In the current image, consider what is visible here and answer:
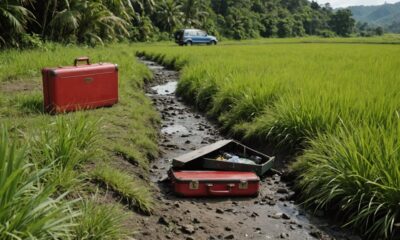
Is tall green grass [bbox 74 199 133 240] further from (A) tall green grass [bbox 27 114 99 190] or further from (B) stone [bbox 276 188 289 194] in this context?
(B) stone [bbox 276 188 289 194]

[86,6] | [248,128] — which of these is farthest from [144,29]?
[248,128]

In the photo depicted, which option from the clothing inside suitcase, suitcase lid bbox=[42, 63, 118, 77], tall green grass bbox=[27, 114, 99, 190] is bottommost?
the clothing inside suitcase

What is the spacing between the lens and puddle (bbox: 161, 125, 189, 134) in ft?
24.2

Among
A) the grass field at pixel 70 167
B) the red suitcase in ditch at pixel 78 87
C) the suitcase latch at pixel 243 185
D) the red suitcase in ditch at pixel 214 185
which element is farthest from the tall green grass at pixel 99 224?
the red suitcase in ditch at pixel 78 87

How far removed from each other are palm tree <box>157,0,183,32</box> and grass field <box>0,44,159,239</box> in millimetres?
35336

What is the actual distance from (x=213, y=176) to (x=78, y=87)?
9.40 ft

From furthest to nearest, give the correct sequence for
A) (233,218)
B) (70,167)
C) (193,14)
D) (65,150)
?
(193,14) → (233,218) → (65,150) → (70,167)

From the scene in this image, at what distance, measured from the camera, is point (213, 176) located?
15.7ft

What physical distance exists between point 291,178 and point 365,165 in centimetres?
135

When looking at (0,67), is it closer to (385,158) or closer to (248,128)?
(248,128)

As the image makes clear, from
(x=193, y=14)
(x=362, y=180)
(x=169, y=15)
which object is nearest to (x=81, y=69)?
(x=362, y=180)

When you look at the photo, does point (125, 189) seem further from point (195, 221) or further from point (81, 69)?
point (81, 69)

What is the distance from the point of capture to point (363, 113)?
5.30 meters

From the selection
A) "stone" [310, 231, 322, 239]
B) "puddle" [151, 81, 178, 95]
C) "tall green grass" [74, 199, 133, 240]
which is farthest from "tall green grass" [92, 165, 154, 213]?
"puddle" [151, 81, 178, 95]
